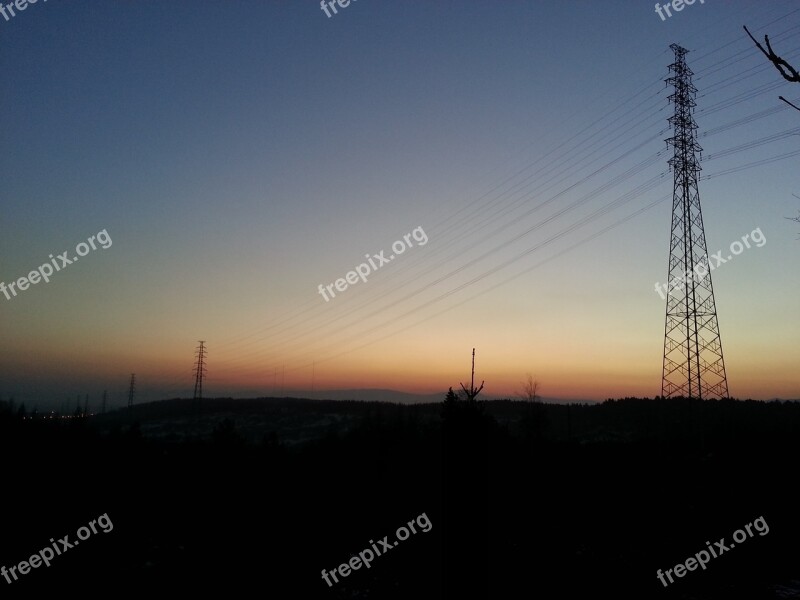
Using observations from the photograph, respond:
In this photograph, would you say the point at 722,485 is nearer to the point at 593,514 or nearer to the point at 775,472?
the point at 775,472

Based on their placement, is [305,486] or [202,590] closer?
[202,590]

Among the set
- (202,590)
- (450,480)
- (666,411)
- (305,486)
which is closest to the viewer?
(450,480)

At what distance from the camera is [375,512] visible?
1639 inches

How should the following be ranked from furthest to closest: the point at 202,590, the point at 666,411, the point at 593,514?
the point at 666,411, the point at 593,514, the point at 202,590

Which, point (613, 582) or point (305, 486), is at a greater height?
point (305, 486)

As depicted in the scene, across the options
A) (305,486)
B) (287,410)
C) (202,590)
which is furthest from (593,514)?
(287,410)

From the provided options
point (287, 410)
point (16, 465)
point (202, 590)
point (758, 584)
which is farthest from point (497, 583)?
point (287, 410)

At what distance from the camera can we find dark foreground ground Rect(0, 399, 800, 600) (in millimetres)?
28125

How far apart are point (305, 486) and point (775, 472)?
3948 centimetres

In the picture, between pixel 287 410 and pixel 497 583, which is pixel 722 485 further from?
pixel 287 410

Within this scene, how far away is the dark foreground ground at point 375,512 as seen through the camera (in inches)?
1107

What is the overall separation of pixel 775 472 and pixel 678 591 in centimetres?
2529

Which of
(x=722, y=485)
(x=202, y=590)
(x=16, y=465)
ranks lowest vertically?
(x=722, y=485)

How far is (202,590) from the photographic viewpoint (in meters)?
28.3
